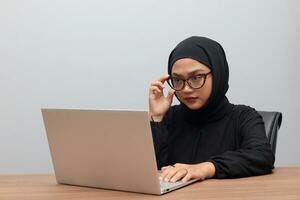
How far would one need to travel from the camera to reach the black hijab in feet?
5.78

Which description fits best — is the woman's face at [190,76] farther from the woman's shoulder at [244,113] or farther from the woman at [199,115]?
the woman's shoulder at [244,113]

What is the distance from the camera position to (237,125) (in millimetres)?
1775

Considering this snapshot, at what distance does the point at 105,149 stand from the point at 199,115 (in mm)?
669

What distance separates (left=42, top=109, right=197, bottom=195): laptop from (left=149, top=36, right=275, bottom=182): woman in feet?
1.46

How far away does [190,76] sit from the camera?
1.72m

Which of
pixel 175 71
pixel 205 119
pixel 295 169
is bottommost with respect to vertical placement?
pixel 295 169

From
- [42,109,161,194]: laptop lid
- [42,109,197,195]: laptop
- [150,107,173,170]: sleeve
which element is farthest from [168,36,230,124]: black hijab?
[42,109,161,194]: laptop lid

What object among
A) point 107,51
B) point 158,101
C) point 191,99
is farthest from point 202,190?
A: point 107,51

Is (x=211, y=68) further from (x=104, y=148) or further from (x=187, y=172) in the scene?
(x=104, y=148)

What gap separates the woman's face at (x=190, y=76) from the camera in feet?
5.65

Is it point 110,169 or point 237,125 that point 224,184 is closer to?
point 110,169

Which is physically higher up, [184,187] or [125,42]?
[125,42]

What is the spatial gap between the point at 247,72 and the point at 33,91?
3.56ft

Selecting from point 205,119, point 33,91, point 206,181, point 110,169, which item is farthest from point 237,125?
point 33,91
